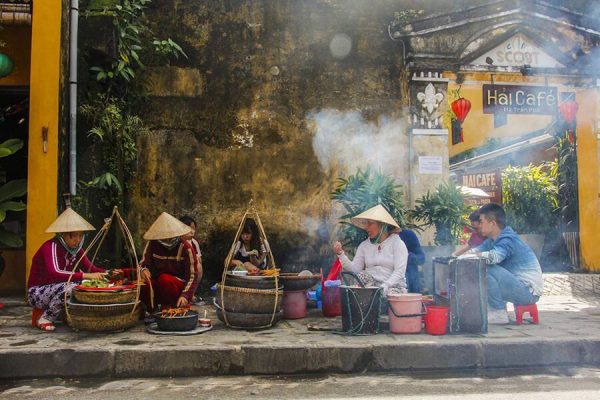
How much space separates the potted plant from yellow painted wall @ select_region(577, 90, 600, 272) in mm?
932

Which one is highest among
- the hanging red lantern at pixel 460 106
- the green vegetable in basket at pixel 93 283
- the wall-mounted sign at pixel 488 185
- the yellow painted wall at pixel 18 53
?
the yellow painted wall at pixel 18 53

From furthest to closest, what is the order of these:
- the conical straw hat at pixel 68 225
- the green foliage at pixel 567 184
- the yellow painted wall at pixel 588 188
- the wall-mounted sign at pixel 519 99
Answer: the green foliage at pixel 567 184, the yellow painted wall at pixel 588 188, the wall-mounted sign at pixel 519 99, the conical straw hat at pixel 68 225

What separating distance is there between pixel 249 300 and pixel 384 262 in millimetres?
1764

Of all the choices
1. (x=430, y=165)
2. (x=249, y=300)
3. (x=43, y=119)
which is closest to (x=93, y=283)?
(x=249, y=300)

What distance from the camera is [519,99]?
10.1 metres

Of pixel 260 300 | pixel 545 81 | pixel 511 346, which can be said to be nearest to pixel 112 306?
pixel 260 300

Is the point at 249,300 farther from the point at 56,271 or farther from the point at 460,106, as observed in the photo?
the point at 460,106

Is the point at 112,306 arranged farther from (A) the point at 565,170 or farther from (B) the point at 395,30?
(A) the point at 565,170

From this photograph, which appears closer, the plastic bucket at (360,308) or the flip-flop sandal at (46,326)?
the plastic bucket at (360,308)

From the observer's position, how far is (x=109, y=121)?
347 inches

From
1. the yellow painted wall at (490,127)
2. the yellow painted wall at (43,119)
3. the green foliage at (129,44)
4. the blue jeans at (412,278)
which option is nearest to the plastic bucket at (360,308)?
the blue jeans at (412,278)

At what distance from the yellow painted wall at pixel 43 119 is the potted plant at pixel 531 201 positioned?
8988 millimetres

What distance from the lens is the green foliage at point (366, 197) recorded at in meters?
8.26

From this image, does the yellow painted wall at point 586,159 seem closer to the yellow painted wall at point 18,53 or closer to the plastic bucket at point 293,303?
the plastic bucket at point 293,303
